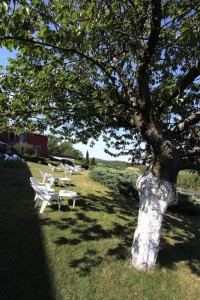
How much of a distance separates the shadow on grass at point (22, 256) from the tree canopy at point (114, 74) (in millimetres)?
3070

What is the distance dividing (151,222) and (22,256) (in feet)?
10.2

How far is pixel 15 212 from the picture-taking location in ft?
28.5

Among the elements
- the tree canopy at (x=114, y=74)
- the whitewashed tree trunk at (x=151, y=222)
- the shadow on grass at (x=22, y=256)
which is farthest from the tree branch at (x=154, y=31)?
the shadow on grass at (x=22, y=256)

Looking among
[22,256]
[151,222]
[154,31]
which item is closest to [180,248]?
[151,222]

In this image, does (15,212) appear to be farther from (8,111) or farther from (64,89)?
(64,89)

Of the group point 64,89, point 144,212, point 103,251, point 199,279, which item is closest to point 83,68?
point 64,89

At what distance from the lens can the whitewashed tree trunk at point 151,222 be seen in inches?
228

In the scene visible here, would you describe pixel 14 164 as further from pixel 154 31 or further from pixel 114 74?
pixel 154 31

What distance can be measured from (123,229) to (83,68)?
541 centimetres

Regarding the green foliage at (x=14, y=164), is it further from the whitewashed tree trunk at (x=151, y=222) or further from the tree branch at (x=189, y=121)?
the tree branch at (x=189, y=121)

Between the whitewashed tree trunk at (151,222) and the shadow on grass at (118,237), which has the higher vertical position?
the whitewashed tree trunk at (151,222)

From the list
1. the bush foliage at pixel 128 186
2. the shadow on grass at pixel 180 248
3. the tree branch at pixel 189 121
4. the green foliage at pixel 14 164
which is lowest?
the shadow on grass at pixel 180 248

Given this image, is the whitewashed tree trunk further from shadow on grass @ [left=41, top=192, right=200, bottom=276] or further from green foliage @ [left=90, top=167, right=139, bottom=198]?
green foliage @ [left=90, top=167, right=139, bottom=198]

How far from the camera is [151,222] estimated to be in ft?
19.0
